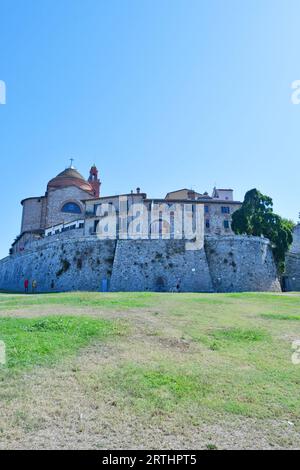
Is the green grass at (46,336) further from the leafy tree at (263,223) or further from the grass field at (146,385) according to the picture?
the leafy tree at (263,223)

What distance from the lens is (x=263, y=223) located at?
4572 cm

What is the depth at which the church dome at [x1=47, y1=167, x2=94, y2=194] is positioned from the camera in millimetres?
63469

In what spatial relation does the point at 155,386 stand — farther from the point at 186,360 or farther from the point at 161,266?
the point at 161,266

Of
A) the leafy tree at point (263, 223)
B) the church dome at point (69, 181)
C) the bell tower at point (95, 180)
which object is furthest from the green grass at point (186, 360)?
the bell tower at point (95, 180)

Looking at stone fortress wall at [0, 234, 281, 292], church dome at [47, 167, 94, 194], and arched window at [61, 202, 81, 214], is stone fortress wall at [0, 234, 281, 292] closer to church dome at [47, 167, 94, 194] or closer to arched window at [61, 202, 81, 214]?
arched window at [61, 202, 81, 214]

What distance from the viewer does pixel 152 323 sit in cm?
1581

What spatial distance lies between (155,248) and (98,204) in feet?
64.5

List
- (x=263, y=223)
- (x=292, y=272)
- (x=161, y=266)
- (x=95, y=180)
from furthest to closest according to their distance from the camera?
1. (x=95, y=180)
2. (x=292, y=272)
3. (x=263, y=223)
4. (x=161, y=266)

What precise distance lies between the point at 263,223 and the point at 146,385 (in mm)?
39876

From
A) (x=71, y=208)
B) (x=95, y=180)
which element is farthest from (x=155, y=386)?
(x=95, y=180)

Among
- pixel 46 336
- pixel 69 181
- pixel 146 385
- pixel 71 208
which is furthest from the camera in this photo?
pixel 69 181

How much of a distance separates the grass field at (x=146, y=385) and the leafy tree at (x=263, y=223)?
1201 inches

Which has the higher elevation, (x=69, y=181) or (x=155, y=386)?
(x=69, y=181)

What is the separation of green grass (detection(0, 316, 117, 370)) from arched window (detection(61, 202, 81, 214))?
154ft
